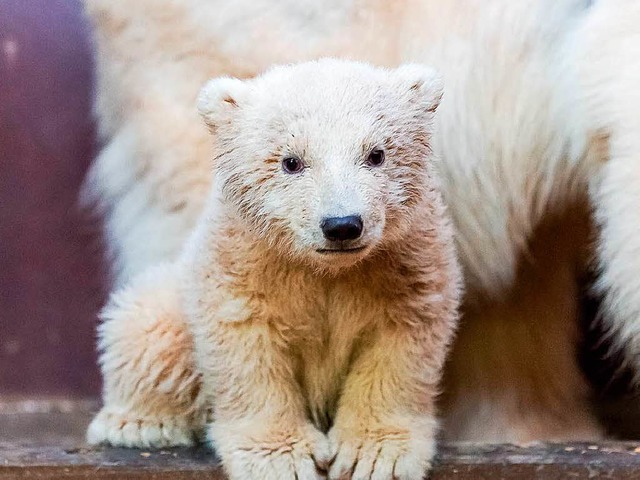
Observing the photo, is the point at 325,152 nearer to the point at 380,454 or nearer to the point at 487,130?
the point at 380,454

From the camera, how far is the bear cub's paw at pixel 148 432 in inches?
39.7

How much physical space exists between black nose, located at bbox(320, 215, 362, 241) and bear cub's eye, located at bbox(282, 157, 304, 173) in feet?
0.20

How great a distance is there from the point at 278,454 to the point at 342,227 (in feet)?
0.78

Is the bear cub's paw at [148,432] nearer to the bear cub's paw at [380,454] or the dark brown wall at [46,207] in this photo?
the bear cub's paw at [380,454]

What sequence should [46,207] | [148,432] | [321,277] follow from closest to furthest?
[321,277] → [148,432] → [46,207]

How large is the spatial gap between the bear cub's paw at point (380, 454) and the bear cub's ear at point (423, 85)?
0.29m

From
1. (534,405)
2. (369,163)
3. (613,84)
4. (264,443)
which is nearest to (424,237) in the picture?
(369,163)

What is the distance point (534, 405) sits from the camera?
1.36m

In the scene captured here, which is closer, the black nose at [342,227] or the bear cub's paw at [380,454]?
the black nose at [342,227]

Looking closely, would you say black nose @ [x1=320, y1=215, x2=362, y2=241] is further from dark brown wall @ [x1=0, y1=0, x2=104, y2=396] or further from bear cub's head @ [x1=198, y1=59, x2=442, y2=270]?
dark brown wall @ [x1=0, y1=0, x2=104, y2=396]

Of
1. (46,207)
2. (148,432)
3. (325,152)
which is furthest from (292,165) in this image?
(46,207)

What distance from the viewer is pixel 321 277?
2.84ft

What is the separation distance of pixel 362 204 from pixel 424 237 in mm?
141

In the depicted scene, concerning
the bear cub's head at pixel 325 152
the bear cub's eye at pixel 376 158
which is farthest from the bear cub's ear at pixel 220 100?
the bear cub's eye at pixel 376 158
